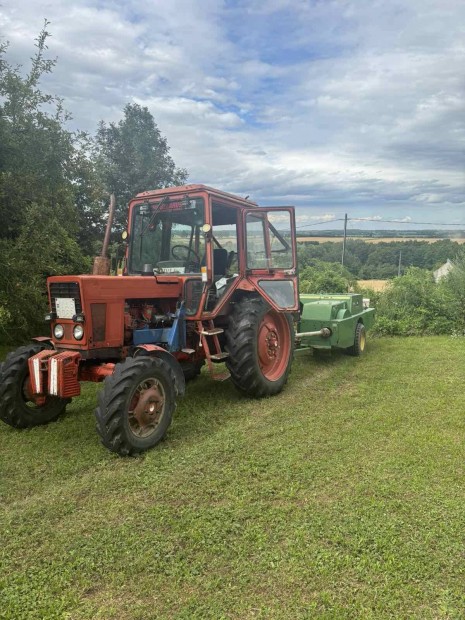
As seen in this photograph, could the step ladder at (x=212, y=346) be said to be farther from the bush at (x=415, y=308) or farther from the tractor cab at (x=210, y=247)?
the bush at (x=415, y=308)

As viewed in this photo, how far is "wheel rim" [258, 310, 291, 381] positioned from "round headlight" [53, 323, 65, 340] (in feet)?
7.61

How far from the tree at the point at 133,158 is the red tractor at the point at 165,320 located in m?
12.9

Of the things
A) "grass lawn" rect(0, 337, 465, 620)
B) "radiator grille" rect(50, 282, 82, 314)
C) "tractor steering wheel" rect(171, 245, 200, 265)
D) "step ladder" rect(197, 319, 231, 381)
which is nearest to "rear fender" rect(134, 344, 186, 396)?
"grass lawn" rect(0, 337, 465, 620)

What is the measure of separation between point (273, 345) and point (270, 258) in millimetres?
1206

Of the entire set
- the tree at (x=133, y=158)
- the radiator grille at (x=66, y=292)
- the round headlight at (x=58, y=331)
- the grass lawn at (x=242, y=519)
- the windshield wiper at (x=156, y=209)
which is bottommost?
the grass lawn at (x=242, y=519)

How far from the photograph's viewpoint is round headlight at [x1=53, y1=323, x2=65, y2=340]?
4582 millimetres

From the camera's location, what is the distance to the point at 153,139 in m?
21.1

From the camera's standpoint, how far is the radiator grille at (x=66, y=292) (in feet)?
14.4

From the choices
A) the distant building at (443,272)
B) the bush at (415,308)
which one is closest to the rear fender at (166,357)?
the bush at (415,308)

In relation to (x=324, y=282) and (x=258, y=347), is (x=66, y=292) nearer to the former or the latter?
(x=258, y=347)

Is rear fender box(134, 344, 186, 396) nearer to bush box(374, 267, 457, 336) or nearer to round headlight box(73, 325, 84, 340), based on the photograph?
round headlight box(73, 325, 84, 340)

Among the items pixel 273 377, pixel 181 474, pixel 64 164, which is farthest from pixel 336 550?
pixel 64 164

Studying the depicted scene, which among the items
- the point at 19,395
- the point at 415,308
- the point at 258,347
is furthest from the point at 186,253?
the point at 415,308

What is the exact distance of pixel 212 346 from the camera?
18.5 feet
